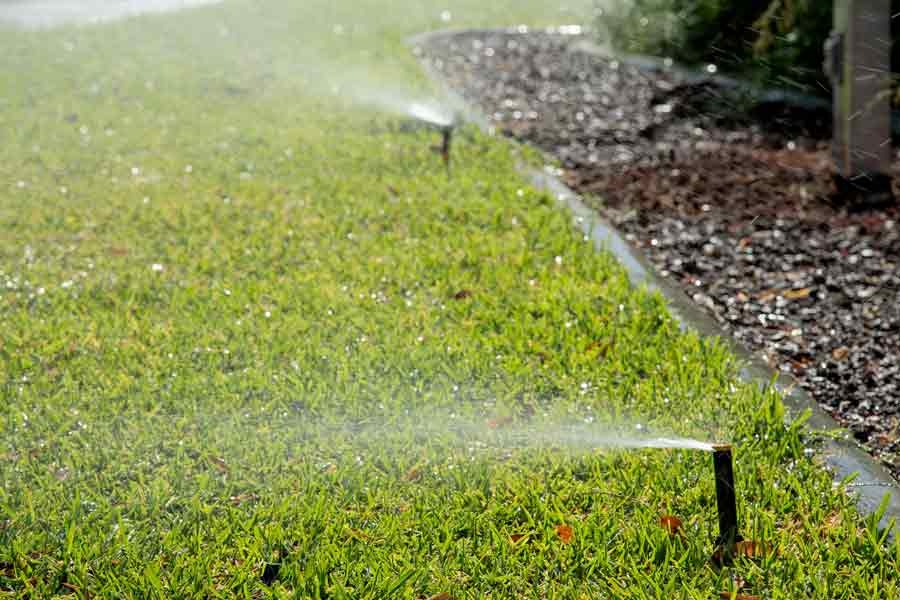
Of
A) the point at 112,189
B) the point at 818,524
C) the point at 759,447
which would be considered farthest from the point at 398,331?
the point at 112,189

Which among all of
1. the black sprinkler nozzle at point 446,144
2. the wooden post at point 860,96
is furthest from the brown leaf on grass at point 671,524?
the black sprinkler nozzle at point 446,144

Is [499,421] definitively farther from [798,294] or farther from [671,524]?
[798,294]

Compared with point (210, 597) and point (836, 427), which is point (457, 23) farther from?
point (210, 597)

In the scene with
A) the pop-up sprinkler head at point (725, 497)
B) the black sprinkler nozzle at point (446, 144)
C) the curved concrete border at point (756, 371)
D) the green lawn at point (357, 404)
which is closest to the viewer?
the pop-up sprinkler head at point (725, 497)

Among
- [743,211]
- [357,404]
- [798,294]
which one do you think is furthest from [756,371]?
[743,211]

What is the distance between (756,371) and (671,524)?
1069 mm

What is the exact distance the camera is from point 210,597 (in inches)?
103

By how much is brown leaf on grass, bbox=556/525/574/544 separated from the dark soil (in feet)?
3.70

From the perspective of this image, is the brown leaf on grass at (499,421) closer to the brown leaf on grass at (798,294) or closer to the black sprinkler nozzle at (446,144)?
the brown leaf on grass at (798,294)

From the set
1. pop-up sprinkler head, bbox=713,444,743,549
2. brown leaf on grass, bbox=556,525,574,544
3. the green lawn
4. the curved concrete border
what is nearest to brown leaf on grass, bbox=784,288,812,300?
the curved concrete border

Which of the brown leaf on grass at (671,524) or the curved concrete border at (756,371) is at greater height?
the brown leaf on grass at (671,524)

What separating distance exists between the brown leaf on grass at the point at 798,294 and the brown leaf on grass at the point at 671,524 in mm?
1882

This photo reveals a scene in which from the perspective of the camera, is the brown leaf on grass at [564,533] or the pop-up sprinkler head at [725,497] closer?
the pop-up sprinkler head at [725,497]

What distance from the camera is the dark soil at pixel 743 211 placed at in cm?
388
